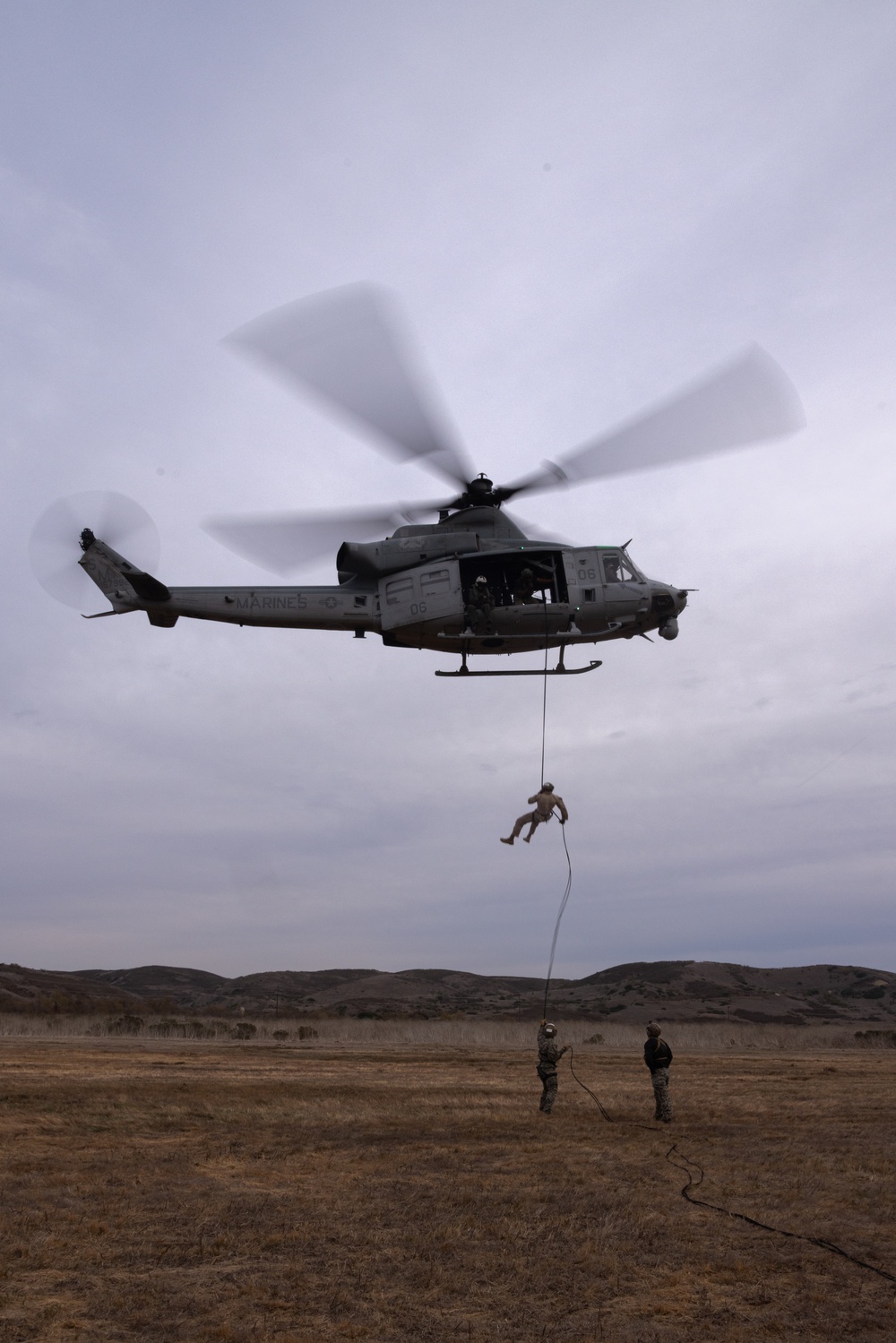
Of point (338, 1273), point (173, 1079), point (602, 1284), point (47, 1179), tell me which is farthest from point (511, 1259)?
point (173, 1079)

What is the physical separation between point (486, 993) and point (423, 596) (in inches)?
3184

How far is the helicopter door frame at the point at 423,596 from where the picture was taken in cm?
1755

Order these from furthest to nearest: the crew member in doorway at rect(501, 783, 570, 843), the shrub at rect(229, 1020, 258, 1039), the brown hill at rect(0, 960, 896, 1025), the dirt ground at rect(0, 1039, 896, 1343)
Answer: the brown hill at rect(0, 960, 896, 1025)
the shrub at rect(229, 1020, 258, 1039)
the crew member in doorway at rect(501, 783, 570, 843)
the dirt ground at rect(0, 1039, 896, 1343)

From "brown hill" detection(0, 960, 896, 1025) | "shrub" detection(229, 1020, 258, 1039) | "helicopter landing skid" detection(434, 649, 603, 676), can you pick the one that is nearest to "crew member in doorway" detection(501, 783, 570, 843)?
"helicopter landing skid" detection(434, 649, 603, 676)

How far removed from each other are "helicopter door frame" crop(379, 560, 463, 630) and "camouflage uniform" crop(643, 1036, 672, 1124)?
7836 millimetres

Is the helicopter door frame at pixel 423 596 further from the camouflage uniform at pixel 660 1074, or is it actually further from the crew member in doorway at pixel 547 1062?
the camouflage uniform at pixel 660 1074

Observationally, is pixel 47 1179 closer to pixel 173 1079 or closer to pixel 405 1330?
pixel 405 1330

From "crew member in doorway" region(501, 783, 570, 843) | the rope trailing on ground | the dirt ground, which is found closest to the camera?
the dirt ground

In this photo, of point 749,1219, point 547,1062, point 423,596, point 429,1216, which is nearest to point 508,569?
point 423,596

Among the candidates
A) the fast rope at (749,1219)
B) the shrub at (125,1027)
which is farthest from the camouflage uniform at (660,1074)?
the shrub at (125,1027)

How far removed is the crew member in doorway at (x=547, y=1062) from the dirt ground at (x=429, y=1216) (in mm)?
461

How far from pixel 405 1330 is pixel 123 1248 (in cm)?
333

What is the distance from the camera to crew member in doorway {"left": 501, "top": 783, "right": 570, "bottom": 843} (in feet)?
48.5

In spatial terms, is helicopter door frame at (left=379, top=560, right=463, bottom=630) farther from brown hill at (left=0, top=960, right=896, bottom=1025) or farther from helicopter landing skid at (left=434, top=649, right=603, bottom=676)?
brown hill at (left=0, top=960, right=896, bottom=1025)
